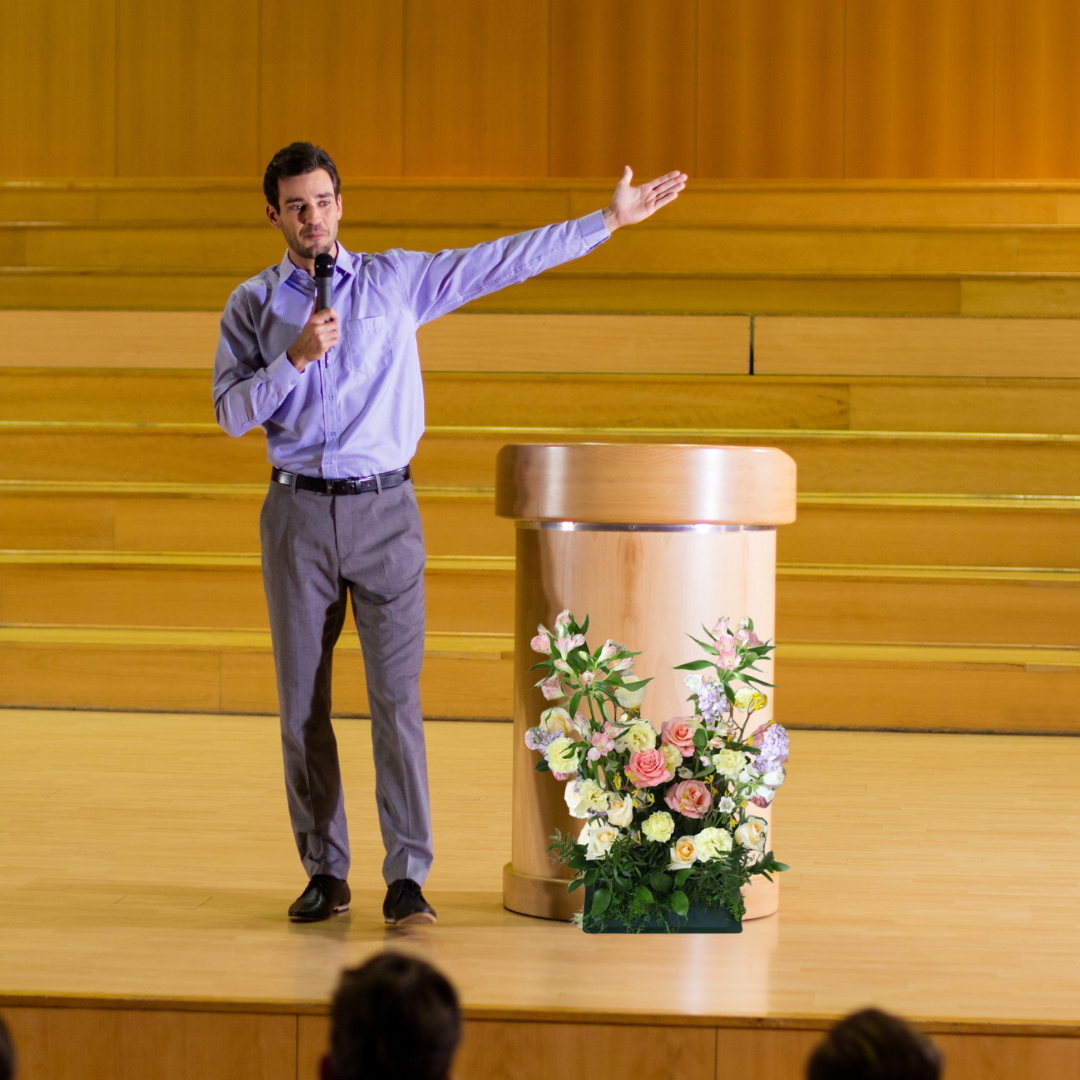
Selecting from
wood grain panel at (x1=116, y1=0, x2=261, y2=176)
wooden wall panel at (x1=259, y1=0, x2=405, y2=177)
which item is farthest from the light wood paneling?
wood grain panel at (x1=116, y1=0, x2=261, y2=176)

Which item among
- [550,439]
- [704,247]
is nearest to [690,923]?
[550,439]

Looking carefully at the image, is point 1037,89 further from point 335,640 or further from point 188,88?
point 335,640

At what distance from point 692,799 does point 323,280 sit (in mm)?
777

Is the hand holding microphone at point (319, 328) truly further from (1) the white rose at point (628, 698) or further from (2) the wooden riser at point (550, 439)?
(2) the wooden riser at point (550, 439)

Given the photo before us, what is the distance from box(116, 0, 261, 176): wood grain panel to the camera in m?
5.22

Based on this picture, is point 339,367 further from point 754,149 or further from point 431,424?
point 754,149

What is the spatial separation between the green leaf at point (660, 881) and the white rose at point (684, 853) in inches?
0.9

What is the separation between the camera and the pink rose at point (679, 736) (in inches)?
71.6

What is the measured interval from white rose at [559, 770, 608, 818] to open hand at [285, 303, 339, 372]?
2.00 ft

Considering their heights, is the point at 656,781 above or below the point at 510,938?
above

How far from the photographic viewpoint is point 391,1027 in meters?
0.76

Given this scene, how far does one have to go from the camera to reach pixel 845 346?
13.6ft

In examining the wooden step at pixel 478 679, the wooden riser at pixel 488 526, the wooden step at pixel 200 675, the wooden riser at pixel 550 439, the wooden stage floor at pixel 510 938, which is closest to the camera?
the wooden stage floor at pixel 510 938

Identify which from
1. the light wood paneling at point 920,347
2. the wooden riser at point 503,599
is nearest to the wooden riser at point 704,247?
the light wood paneling at point 920,347
